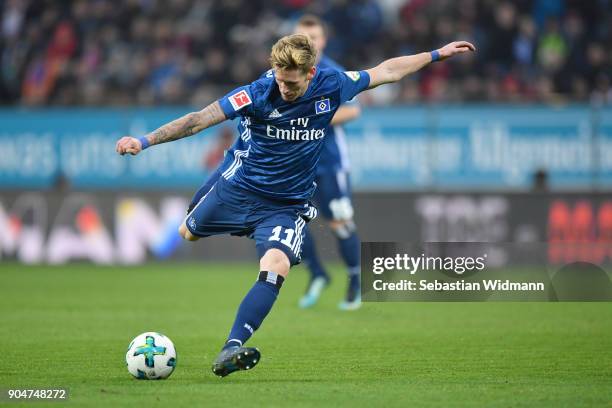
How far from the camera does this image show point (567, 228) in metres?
17.3

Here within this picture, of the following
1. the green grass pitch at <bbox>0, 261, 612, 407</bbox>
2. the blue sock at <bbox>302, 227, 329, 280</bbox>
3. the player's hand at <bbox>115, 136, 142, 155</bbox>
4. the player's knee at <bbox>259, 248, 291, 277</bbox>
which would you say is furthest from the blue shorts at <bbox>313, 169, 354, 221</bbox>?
the player's hand at <bbox>115, 136, 142, 155</bbox>

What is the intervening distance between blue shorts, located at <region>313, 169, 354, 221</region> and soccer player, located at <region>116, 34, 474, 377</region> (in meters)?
3.72

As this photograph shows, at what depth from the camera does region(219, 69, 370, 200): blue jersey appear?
298 inches

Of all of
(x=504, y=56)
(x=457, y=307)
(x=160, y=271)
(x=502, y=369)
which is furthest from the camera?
(x=504, y=56)

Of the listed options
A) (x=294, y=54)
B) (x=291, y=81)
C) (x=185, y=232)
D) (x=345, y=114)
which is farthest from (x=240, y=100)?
(x=345, y=114)

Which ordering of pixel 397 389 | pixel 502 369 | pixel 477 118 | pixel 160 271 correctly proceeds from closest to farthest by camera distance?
pixel 397 389, pixel 502 369, pixel 160 271, pixel 477 118

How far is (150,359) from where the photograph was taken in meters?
7.19

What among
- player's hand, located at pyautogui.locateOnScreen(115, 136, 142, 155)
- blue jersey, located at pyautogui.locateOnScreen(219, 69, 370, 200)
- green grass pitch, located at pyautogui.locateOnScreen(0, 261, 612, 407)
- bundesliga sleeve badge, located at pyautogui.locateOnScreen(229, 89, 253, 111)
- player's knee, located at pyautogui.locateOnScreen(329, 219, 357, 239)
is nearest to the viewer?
green grass pitch, located at pyautogui.locateOnScreen(0, 261, 612, 407)

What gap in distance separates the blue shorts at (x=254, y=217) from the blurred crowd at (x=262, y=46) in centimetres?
1091

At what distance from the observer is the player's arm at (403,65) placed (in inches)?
318

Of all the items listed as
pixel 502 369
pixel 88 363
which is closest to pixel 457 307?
pixel 502 369

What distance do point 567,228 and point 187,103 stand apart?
6682mm

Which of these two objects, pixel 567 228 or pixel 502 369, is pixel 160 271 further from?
pixel 502 369

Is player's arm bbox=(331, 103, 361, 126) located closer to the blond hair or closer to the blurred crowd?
the blond hair
